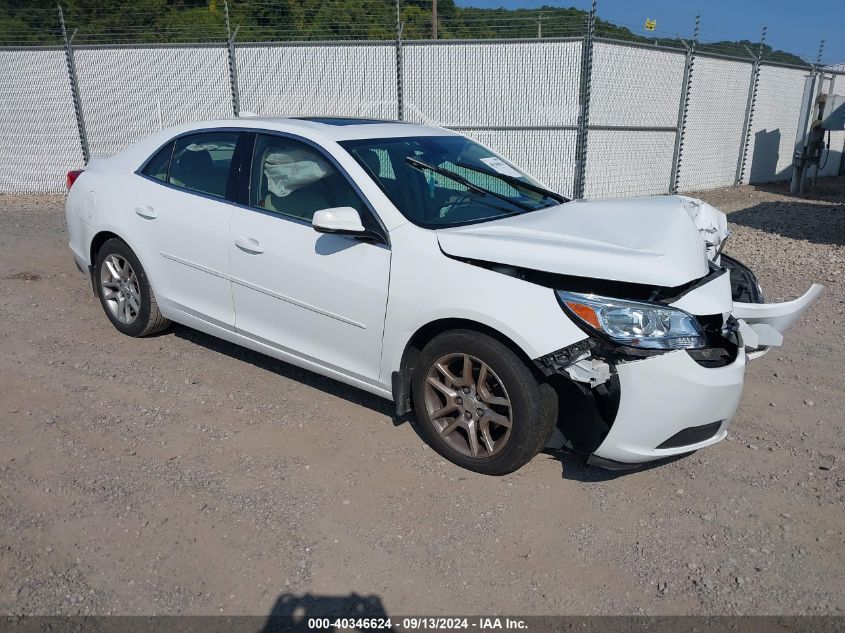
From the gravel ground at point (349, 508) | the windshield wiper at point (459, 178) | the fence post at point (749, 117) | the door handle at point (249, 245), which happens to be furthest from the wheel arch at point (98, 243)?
the fence post at point (749, 117)

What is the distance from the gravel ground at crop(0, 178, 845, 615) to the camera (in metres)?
2.80

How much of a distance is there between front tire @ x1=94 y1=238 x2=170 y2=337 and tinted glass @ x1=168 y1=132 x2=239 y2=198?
27.8 inches

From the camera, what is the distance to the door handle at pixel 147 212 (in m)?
4.71

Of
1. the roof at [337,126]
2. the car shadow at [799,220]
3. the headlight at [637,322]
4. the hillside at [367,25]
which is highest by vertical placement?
the hillside at [367,25]

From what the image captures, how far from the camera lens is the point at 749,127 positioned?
592 inches

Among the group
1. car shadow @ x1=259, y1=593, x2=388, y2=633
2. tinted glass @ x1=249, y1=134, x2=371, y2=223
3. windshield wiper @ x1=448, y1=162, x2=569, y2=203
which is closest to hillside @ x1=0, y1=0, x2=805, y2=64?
windshield wiper @ x1=448, y1=162, x2=569, y2=203

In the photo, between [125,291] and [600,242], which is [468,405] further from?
[125,291]

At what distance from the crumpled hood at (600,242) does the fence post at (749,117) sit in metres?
12.5

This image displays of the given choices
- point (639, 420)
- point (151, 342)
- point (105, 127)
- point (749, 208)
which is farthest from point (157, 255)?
point (749, 208)

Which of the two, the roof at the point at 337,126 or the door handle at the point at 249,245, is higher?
the roof at the point at 337,126

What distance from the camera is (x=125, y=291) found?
5172 mm

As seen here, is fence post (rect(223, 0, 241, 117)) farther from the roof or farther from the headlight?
the headlight

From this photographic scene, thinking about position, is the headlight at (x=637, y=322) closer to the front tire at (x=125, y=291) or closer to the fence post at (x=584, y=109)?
the front tire at (x=125, y=291)

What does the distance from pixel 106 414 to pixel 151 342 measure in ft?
3.88
